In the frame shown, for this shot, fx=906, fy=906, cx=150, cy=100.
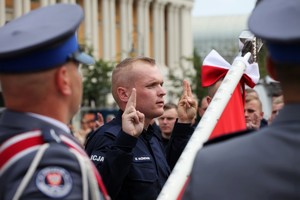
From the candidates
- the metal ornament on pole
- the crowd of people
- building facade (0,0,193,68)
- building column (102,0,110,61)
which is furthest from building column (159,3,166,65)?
the crowd of people

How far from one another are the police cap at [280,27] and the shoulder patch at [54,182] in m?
0.81

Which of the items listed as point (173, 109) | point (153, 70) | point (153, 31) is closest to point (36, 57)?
point (153, 70)

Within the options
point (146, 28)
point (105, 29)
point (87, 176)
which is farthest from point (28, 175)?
point (146, 28)

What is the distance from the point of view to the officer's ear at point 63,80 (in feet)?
10.6

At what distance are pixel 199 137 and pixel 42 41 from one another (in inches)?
36.9

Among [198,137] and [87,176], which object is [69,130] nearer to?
[87,176]

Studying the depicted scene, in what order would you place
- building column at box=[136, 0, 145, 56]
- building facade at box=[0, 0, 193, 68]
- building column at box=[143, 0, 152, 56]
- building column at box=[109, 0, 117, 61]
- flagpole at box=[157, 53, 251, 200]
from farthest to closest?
1. building column at box=[143, 0, 152, 56]
2. building column at box=[136, 0, 145, 56]
3. building column at box=[109, 0, 117, 61]
4. building facade at box=[0, 0, 193, 68]
5. flagpole at box=[157, 53, 251, 200]

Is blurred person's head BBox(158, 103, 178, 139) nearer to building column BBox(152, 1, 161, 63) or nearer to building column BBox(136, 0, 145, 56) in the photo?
building column BBox(136, 0, 145, 56)

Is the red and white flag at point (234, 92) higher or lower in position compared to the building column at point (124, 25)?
higher

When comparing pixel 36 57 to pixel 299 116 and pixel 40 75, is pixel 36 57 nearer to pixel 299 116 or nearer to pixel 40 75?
pixel 40 75

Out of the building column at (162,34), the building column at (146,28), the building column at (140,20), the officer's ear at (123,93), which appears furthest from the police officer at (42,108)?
the building column at (162,34)

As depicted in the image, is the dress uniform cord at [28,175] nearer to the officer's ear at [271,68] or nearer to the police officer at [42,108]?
the police officer at [42,108]

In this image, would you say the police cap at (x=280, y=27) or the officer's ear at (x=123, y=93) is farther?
the officer's ear at (x=123, y=93)

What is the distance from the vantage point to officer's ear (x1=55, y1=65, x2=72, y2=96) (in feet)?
10.6
